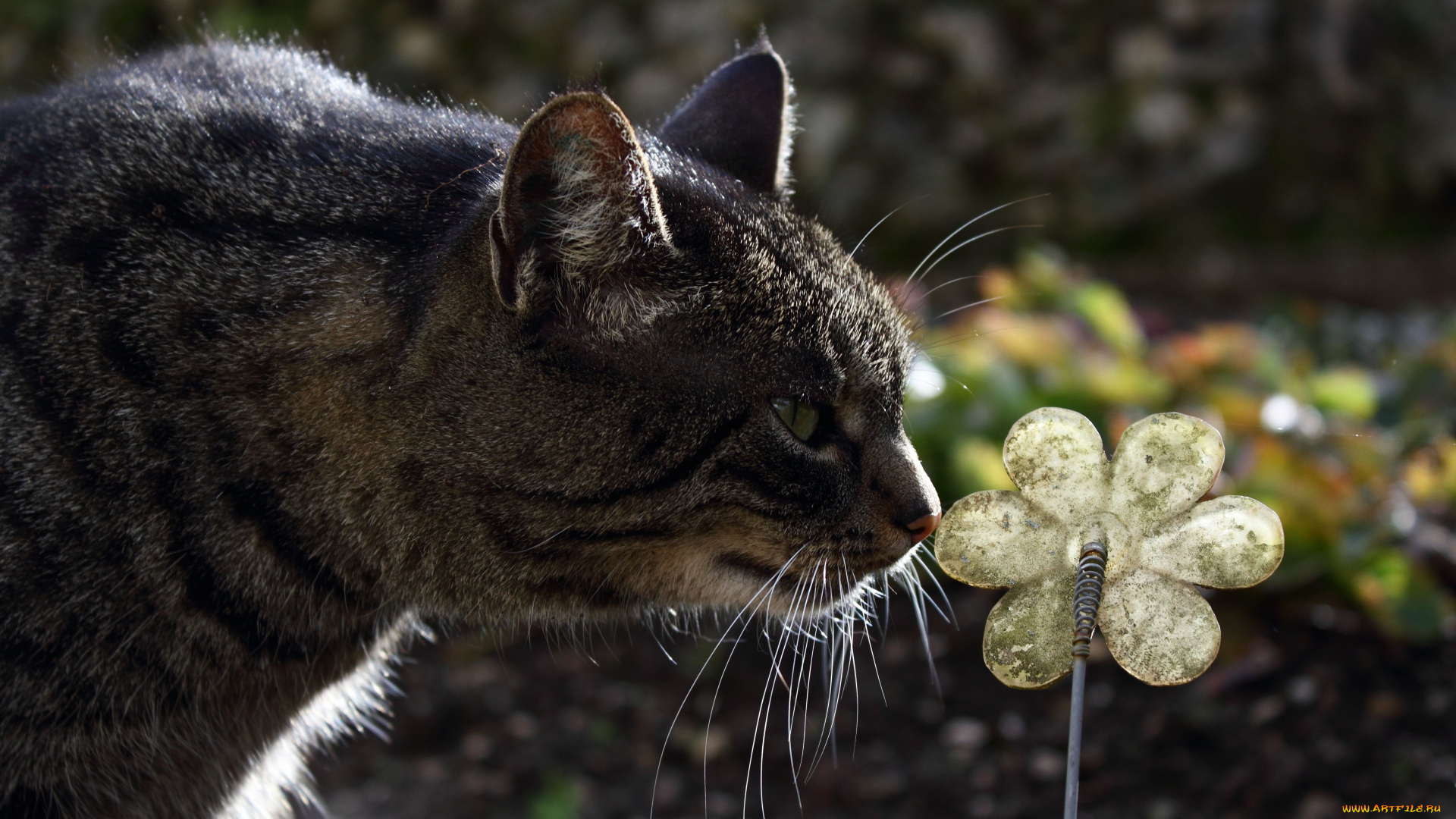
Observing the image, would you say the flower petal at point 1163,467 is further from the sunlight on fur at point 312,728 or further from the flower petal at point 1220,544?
the sunlight on fur at point 312,728

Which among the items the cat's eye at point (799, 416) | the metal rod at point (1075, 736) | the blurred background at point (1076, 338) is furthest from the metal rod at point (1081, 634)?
the blurred background at point (1076, 338)

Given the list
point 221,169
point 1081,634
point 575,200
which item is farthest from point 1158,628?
point 221,169

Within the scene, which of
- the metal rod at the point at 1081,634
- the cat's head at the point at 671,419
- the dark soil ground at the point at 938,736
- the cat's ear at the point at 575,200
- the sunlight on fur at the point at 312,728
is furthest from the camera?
the dark soil ground at the point at 938,736

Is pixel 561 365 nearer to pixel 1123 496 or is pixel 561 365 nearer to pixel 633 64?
pixel 1123 496

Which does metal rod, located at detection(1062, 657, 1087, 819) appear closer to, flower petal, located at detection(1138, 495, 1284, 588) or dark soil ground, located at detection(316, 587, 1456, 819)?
flower petal, located at detection(1138, 495, 1284, 588)

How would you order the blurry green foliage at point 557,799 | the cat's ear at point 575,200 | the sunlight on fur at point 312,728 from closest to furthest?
the cat's ear at point 575,200
the sunlight on fur at point 312,728
the blurry green foliage at point 557,799

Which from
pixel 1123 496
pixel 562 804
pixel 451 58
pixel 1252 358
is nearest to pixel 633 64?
pixel 451 58
